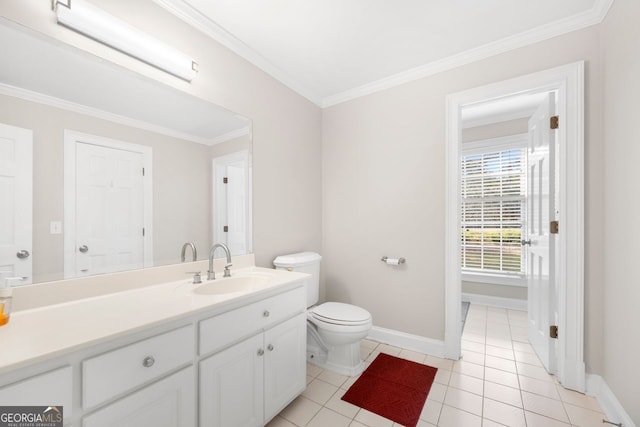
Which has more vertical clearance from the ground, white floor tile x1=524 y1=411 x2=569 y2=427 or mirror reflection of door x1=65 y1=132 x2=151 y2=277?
mirror reflection of door x1=65 y1=132 x2=151 y2=277

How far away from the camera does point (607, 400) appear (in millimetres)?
1511

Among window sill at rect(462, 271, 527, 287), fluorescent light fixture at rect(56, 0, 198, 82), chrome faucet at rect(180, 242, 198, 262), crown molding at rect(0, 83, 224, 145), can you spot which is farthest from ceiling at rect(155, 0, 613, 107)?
window sill at rect(462, 271, 527, 287)

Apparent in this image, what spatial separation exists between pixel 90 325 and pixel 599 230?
2.68m

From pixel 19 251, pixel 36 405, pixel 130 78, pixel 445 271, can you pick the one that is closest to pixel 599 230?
pixel 445 271

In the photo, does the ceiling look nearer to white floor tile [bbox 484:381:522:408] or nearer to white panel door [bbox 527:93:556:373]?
white panel door [bbox 527:93:556:373]

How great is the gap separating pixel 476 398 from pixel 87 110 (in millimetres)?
2719

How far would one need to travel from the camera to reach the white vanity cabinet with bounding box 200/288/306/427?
3.68 ft

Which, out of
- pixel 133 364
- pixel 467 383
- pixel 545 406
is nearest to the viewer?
pixel 133 364

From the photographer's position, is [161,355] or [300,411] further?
[300,411]

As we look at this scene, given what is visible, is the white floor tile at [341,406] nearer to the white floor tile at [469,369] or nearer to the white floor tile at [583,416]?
the white floor tile at [469,369]

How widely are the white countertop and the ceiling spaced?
1.63 meters

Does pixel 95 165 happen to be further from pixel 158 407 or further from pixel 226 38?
pixel 226 38

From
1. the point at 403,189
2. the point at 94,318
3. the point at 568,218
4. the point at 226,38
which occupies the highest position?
the point at 226,38

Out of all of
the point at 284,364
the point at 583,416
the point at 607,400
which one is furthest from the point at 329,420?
the point at 607,400
